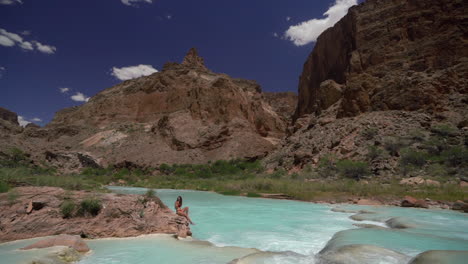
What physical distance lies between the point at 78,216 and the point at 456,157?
25026 mm

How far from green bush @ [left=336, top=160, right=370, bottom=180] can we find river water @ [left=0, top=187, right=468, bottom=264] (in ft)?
39.5

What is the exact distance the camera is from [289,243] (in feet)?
23.4

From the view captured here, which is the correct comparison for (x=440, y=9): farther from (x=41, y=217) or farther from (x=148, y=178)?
(x=41, y=217)

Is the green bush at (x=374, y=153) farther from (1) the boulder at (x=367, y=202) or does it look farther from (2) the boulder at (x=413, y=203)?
A: (2) the boulder at (x=413, y=203)

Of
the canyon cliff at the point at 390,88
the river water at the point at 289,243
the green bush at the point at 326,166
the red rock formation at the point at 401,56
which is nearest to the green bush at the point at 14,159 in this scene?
the canyon cliff at the point at 390,88

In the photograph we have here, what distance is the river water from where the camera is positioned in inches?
211

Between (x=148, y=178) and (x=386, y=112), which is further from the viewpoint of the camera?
(x=148, y=178)

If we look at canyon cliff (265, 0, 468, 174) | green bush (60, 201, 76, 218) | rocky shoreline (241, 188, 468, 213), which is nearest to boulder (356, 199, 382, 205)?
rocky shoreline (241, 188, 468, 213)

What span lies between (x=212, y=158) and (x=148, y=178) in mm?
10290

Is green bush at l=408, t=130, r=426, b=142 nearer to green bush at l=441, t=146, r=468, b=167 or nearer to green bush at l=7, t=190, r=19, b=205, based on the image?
green bush at l=441, t=146, r=468, b=167

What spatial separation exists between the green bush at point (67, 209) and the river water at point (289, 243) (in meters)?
1.10

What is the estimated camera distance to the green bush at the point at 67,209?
7137 millimetres

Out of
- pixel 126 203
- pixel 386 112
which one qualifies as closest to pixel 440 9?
pixel 386 112

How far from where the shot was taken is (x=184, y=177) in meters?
35.8
